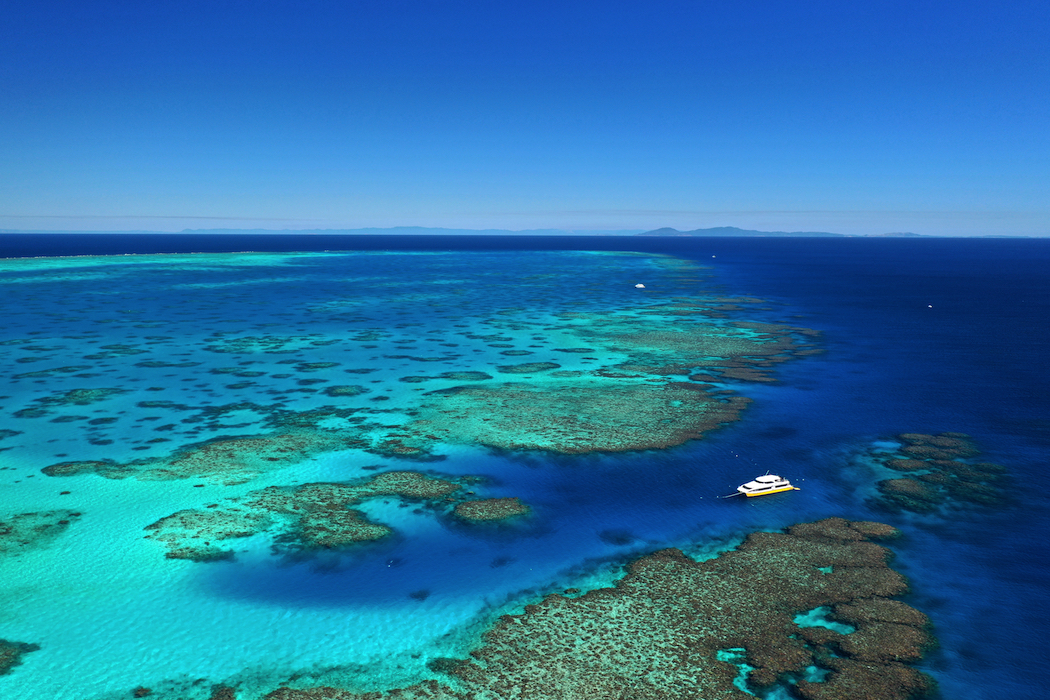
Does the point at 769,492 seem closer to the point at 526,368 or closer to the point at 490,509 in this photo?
the point at 490,509

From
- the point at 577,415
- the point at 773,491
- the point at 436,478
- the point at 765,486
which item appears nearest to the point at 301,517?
the point at 436,478

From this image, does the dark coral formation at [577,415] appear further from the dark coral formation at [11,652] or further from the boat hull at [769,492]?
the dark coral formation at [11,652]

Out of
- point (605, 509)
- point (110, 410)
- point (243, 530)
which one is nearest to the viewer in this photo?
point (243, 530)

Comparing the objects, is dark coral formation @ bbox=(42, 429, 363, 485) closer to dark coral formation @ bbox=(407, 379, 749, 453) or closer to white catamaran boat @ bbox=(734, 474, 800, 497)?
dark coral formation @ bbox=(407, 379, 749, 453)

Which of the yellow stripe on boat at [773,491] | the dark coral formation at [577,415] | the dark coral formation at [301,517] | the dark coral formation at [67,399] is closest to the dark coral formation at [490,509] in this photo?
the dark coral formation at [301,517]

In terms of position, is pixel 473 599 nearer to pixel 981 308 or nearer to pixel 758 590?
pixel 758 590

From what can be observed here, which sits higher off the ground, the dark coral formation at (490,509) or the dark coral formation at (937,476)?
the dark coral formation at (937,476)

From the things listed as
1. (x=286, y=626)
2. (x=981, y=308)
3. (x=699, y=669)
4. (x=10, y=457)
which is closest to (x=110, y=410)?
(x=10, y=457)
